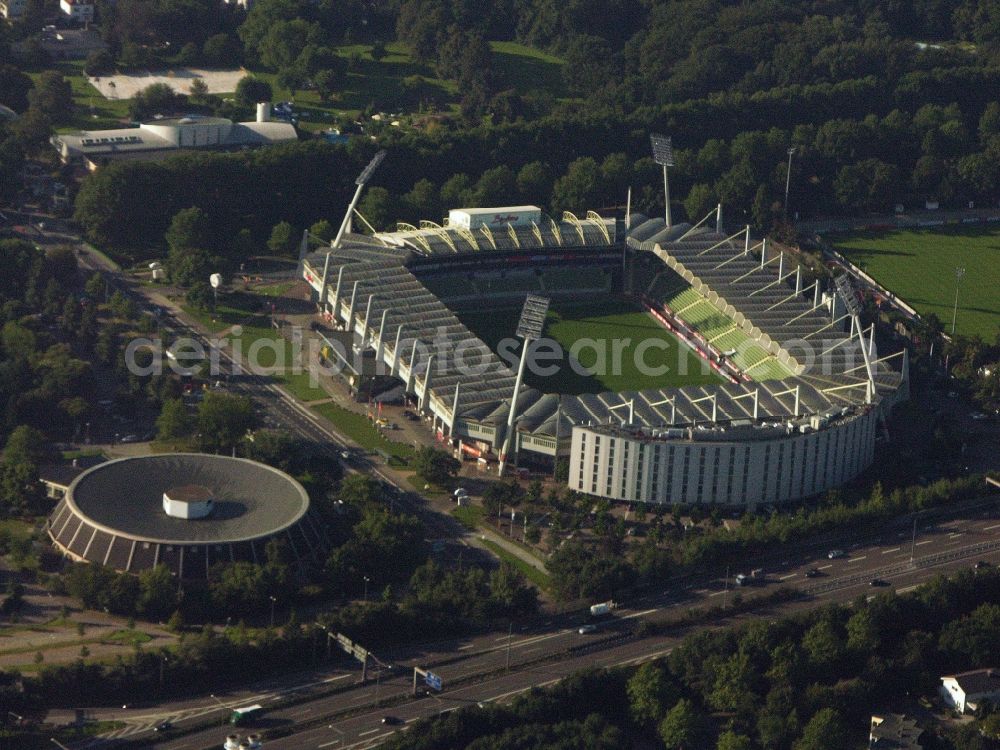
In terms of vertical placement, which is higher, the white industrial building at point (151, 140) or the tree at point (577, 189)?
the white industrial building at point (151, 140)

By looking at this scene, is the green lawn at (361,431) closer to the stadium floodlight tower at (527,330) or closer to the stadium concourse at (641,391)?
the stadium concourse at (641,391)

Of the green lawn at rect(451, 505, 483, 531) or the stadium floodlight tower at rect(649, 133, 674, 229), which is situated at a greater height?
the stadium floodlight tower at rect(649, 133, 674, 229)

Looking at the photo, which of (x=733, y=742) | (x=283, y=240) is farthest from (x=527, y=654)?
(x=283, y=240)

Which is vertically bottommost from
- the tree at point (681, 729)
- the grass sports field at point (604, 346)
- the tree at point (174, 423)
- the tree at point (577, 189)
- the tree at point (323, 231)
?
the tree at point (681, 729)

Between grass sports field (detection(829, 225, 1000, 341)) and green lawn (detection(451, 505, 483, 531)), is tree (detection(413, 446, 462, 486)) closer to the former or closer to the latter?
green lawn (detection(451, 505, 483, 531))

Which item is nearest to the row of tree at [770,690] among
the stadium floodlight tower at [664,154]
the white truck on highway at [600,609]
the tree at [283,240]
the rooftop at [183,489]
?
the white truck on highway at [600,609]

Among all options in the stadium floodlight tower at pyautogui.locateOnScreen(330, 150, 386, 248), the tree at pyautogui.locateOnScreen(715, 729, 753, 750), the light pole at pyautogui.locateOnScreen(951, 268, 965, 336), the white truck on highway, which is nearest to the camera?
the tree at pyautogui.locateOnScreen(715, 729, 753, 750)

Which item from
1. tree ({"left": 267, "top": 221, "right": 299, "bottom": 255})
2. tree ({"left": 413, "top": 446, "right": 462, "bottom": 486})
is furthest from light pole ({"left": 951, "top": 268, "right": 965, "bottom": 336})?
tree ({"left": 267, "top": 221, "right": 299, "bottom": 255})
